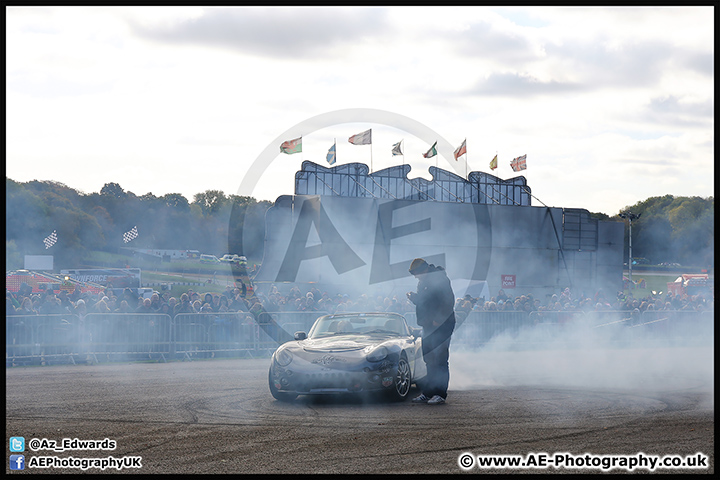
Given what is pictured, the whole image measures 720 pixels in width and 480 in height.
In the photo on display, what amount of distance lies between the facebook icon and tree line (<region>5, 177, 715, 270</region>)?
60.2m

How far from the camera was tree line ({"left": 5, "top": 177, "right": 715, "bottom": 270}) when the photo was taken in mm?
71750

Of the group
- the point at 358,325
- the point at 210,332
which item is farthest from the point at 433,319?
the point at 210,332

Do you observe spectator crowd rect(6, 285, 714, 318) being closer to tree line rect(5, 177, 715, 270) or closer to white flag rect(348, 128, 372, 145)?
white flag rect(348, 128, 372, 145)

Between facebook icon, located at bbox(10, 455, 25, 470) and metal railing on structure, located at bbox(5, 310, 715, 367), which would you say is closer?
facebook icon, located at bbox(10, 455, 25, 470)

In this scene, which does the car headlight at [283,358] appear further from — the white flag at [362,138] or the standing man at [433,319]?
the white flag at [362,138]

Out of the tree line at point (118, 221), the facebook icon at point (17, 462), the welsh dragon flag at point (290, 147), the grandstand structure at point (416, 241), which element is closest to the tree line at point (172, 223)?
the tree line at point (118, 221)

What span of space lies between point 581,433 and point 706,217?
7715 cm

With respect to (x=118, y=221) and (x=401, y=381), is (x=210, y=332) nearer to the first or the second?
(x=401, y=381)

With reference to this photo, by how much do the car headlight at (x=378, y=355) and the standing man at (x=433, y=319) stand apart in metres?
0.58

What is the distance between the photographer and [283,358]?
9.56 m

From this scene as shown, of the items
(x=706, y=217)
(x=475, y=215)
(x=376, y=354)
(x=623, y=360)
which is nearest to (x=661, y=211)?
(x=706, y=217)

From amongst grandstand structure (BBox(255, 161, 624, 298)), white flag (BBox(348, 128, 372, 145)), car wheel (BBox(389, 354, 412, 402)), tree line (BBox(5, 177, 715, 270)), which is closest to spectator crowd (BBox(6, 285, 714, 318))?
grandstand structure (BBox(255, 161, 624, 298))

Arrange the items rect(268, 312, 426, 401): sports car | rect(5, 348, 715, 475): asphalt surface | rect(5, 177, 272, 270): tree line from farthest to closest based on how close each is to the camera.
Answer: rect(5, 177, 272, 270): tree line → rect(268, 312, 426, 401): sports car → rect(5, 348, 715, 475): asphalt surface

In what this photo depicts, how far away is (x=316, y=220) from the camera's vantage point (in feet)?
121
